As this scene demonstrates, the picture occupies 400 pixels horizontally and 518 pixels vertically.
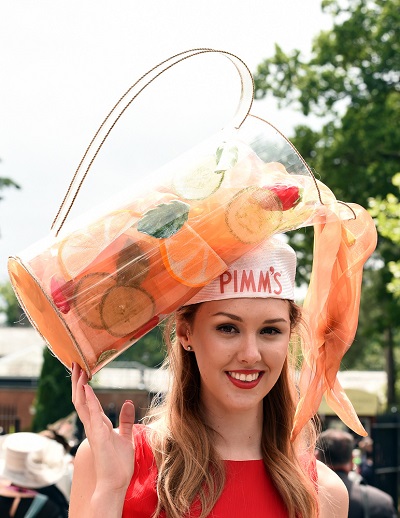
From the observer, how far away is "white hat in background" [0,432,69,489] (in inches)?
268

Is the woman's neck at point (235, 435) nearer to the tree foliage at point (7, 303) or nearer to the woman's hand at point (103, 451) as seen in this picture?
the woman's hand at point (103, 451)

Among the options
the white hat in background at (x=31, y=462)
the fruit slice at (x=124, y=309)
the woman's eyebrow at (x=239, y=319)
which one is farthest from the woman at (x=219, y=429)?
the white hat in background at (x=31, y=462)

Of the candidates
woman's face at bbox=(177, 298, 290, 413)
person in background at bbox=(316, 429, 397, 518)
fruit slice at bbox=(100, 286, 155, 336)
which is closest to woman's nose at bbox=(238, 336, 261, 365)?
woman's face at bbox=(177, 298, 290, 413)

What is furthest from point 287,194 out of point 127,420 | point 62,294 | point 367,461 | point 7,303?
point 7,303

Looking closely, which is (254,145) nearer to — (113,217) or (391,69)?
(113,217)

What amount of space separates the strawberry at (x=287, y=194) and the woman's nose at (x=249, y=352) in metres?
0.42

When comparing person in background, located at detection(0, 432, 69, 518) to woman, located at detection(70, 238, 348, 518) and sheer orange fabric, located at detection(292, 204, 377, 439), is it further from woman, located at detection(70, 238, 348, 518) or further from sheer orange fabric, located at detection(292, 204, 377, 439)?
sheer orange fabric, located at detection(292, 204, 377, 439)

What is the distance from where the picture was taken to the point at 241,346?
291 cm

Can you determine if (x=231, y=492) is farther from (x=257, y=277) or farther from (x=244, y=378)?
(x=257, y=277)

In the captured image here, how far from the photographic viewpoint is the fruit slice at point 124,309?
2.62m

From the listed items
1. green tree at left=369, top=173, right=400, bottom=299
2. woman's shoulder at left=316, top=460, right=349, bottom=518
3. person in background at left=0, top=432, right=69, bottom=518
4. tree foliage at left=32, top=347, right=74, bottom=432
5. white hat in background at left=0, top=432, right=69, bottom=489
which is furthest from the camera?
tree foliage at left=32, top=347, right=74, bottom=432

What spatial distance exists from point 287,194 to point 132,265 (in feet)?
1.65

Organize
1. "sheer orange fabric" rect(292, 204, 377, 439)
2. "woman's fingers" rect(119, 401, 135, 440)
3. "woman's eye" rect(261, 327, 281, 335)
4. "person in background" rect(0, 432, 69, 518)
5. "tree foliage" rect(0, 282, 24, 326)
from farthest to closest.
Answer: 1. "tree foliage" rect(0, 282, 24, 326)
2. "person in background" rect(0, 432, 69, 518)
3. "sheer orange fabric" rect(292, 204, 377, 439)
4. "woman's eye" rect(261, 327, 281, 335)
5. "woman's fingers" rect(119, 401, 135, 440)

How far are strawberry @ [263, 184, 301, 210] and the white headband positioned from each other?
0.23 meters
